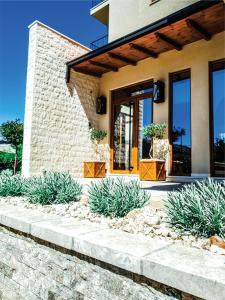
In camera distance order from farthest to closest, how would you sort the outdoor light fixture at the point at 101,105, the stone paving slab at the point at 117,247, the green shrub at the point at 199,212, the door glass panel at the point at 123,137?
1. the outdoor light fixture at the point at 101,105
2. the door glass panel at the point at 123,137
3. the green shrub at the point at 199,212
4. the stone paving slab at the point at 117,247

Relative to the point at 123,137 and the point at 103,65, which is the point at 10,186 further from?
the point at 103,65

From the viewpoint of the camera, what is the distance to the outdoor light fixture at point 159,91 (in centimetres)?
683

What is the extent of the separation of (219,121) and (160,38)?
7.45 feet

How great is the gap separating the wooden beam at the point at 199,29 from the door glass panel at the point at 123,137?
2.75m

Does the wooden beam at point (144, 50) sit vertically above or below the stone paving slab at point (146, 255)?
Answer: above

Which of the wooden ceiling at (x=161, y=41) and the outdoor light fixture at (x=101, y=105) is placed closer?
the wooden ceiling at (x=161, y=41)

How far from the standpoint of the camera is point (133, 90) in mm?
7965

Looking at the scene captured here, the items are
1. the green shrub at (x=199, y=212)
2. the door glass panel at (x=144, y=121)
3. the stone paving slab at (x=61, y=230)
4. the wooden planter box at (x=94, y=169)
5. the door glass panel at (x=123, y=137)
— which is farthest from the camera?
the door glass panel at (x=123, y=137)

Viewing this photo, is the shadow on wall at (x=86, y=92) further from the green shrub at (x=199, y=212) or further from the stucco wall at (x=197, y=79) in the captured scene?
the green shrub at (x=199, y=212)

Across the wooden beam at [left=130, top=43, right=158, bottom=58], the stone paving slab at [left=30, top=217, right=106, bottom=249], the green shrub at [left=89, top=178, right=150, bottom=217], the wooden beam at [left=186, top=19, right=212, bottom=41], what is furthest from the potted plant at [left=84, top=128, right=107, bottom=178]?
the stone paving slab at [left=30, top=217, right=106, bottom=249]

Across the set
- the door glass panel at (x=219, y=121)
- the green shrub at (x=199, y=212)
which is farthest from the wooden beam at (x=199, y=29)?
the green shrub at (x=199, y=212)

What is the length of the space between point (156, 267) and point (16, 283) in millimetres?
1630

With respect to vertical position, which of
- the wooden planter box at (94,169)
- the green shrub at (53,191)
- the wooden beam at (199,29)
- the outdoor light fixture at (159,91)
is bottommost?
the green shrub at (53,191)

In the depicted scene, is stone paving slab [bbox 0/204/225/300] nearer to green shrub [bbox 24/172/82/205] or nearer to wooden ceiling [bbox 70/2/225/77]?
green shrub [bbox 24/172/82/205]
